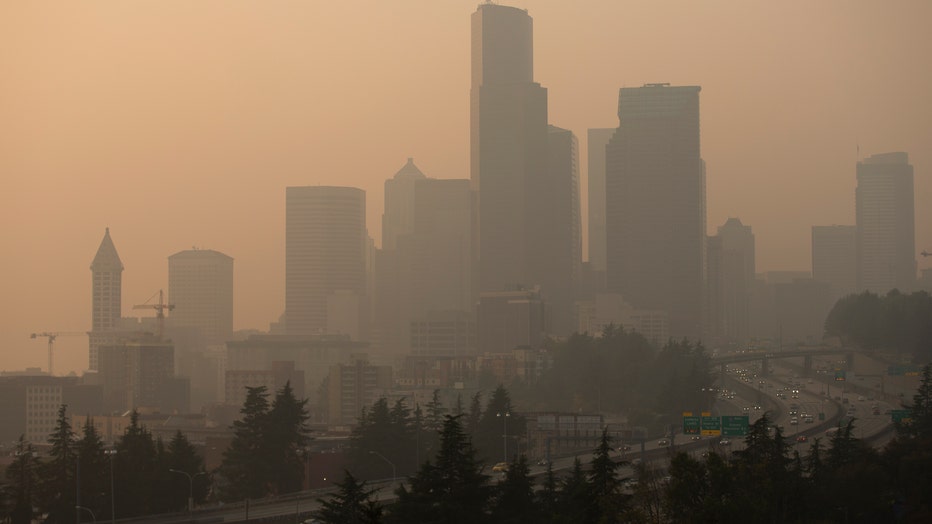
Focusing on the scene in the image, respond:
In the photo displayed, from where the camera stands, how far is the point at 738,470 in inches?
2191

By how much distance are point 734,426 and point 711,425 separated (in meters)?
1.33

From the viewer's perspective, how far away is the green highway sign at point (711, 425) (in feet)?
277

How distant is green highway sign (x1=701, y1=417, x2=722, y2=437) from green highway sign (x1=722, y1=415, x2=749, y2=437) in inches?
9.1

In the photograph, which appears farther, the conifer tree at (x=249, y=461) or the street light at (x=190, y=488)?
the conifer tree at (x=249, y=461)

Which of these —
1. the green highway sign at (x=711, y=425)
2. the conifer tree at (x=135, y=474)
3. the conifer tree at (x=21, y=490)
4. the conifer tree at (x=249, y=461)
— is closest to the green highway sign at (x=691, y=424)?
the green highway sign at (x=711, y=425)

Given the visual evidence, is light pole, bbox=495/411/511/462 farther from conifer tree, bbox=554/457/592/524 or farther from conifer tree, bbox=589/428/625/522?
conifer tree, bbox=589/428/625/522

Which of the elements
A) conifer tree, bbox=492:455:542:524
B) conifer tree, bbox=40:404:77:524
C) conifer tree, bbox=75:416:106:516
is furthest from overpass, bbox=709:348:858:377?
conifer tree, bbox=492:455:542:524

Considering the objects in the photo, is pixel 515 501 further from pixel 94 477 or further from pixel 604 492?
pixel 94 477

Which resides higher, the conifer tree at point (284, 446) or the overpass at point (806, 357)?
the overpass at point (806, 357)

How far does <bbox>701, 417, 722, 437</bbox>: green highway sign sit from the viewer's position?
8456 cm

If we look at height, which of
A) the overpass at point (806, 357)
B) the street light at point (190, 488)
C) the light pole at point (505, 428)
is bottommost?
the street light at point (190, 488)

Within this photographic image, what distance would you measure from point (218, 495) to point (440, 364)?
104397 mm

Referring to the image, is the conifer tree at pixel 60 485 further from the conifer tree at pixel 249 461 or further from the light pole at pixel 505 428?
the light pole at pixel 505 428

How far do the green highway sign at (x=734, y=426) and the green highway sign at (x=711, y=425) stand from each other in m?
0.23
